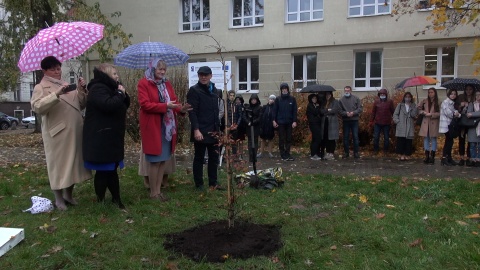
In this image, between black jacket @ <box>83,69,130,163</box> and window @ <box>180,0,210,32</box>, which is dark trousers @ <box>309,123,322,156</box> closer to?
black jacket @ <box>83,69,130,163</box>

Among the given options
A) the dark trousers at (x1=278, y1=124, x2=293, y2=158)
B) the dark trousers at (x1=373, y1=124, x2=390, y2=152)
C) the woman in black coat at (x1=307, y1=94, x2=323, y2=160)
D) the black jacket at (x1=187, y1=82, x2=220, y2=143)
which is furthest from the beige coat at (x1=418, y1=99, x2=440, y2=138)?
the black jacket at (x1=187, y1=82, x2=220, y2=143)

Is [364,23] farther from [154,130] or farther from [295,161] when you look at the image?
[154,130]

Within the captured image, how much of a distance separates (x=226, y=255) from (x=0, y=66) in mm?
18297

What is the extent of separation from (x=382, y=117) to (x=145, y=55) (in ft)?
22.0

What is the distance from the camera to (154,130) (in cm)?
551

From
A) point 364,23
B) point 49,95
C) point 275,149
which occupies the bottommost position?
point 275,149

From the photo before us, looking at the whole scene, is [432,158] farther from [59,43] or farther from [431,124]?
[59,43]

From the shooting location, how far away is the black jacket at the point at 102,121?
4.83 metres

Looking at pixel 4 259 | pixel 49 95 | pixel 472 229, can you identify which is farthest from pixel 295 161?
pixel 4 259

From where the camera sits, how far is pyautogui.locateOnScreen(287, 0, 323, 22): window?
20.8 metres

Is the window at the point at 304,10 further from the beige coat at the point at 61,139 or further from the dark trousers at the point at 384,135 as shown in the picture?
the beige coat at the point at 61,139

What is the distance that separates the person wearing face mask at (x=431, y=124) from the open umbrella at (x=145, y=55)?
6.18m

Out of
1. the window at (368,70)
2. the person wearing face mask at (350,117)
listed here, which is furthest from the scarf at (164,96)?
the window at (368,70)

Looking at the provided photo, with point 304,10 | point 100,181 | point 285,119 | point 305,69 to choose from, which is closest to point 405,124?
point 285,119
